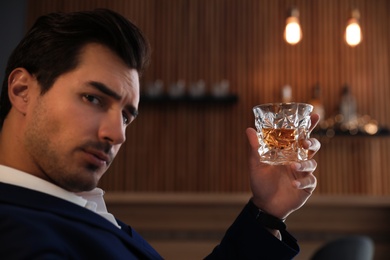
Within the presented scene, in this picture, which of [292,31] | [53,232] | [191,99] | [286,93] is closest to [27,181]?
[53,232]

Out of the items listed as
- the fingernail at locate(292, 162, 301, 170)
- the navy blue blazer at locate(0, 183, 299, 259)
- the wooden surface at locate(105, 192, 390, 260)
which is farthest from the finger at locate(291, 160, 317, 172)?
the wooden surface at locate(105, 192, 390, 260)

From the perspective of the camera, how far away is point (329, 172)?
14.6 feet

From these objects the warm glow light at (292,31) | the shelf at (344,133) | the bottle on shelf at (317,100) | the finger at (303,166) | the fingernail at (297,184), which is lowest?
the shelf at (344,133)

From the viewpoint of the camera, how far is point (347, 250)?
1.80 metres

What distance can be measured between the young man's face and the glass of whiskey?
41 centimetres

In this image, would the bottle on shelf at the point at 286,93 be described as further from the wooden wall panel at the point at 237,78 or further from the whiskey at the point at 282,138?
the whiskey at the point at 282,138

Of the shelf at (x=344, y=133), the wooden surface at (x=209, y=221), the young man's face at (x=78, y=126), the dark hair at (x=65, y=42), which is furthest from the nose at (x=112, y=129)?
the shelf at (x=344, y=133)

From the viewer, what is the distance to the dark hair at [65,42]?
108 centimetres

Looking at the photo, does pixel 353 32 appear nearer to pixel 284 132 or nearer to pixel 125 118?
pixel 284 132

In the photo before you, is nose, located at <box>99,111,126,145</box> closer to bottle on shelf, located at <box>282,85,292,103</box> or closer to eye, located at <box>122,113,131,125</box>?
eye, located at <box>122,113,131,125</box>

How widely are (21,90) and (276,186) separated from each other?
0.72 meters

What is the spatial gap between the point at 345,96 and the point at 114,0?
2.55 m

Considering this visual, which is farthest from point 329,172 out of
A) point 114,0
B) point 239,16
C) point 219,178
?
point 114,0

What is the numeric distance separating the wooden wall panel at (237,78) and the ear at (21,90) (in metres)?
3.45
